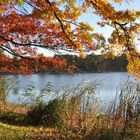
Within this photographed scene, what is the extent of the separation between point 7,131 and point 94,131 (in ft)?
6.44

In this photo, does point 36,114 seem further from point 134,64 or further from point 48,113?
point 134,64

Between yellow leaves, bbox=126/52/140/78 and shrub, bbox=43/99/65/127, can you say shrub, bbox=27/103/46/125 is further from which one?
yellow leaves, bbox=126/52/140/78

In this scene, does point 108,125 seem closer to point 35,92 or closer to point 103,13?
point 103,13

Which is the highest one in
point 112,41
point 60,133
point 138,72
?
point 112,41

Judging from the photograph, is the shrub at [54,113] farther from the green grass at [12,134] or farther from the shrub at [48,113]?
the green grass at [12,134]

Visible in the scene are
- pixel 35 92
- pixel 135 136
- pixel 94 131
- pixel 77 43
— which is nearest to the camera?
pixel 135 136

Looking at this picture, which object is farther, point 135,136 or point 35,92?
point 35,92

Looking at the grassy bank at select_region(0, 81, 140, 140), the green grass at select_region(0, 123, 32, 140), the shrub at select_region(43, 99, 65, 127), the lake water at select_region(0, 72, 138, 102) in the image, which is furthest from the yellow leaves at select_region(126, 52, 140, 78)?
the green grass at select_region(0, 123, 32, 140)

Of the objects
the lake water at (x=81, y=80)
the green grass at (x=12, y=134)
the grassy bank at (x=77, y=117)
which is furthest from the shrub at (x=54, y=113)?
the green grass at (x=12, y=134)

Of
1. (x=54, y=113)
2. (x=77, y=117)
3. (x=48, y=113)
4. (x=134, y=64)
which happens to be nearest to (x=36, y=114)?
(x=48, y=113)

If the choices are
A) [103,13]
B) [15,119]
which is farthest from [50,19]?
[15,119]

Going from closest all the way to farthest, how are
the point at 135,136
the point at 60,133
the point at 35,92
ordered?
the point at 135,136, the point at 60,133, the point at 35,92

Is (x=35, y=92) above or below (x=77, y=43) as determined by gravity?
below

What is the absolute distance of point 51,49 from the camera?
13648mm
